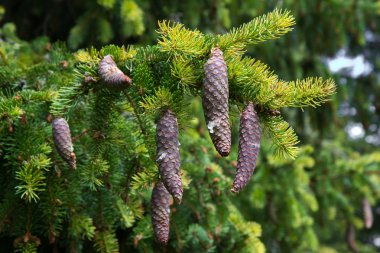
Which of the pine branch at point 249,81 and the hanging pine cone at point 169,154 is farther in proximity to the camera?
the pine branch at point 249,81

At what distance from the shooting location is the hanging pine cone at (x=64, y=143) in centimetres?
131

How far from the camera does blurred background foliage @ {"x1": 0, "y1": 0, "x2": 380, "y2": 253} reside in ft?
6.73

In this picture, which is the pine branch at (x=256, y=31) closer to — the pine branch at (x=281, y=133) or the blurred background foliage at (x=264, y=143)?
the pine branch at (x=281, y=133)

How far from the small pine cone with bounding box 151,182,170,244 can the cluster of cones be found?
0.04 ft

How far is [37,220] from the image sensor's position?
1.61 meters

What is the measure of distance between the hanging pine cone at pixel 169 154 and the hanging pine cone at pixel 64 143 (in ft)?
0.78

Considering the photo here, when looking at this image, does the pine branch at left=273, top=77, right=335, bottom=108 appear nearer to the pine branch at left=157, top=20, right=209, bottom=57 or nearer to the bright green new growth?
the bright green new growth

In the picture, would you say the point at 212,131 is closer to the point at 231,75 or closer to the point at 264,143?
the point at 231,75

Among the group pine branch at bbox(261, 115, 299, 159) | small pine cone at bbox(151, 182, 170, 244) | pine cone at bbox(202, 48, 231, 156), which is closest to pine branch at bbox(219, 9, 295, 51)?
pine cone at bbox(202, 48, 231, 156)

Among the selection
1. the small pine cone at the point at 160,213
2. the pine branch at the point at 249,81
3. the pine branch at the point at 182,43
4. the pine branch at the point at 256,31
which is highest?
the pine branch at the point at 256,31

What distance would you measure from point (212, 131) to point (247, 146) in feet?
0.37

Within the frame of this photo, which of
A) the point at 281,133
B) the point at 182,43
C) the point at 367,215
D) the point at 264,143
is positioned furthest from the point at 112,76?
the point at 367,215

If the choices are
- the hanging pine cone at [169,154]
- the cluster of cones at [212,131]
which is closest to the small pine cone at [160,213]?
the cluster of cones at [212,131]

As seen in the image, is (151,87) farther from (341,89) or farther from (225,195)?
(341,89)
